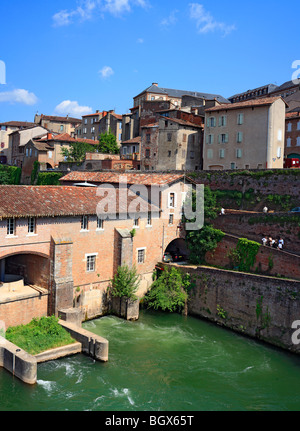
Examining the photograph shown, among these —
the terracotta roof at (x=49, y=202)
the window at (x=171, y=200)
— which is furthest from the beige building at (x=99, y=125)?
the terracotta roof at (x=49, y=202)

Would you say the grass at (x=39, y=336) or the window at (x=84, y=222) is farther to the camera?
the window at (x=84, y=222)

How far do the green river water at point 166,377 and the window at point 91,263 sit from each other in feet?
12.5

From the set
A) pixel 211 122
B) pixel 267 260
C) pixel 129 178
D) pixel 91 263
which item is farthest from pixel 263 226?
pixel 211 122

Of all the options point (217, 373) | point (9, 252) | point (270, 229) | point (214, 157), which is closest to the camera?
point (217, 373)

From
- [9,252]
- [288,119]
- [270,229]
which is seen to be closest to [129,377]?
[9,252]

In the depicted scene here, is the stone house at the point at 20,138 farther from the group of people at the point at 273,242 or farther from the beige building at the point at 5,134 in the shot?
the group of people at the point at 273,242

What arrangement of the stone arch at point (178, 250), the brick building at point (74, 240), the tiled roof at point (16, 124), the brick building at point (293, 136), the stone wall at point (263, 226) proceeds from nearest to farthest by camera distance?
1. the brick building at point (74, 240)
2. the stone wall at point (263, 226)
3. the stone arch at point (178, 250)
4. the brick building at point (293, 136)
5. the tiled roof at point (16, 124)

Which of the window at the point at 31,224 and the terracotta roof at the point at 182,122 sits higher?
the terracotta roof at the point at 182,122

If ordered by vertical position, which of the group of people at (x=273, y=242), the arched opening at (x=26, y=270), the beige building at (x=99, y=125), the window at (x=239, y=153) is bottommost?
the arched opening at (x=26, y=270)

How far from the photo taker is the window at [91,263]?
90.7 ft

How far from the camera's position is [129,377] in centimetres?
2047

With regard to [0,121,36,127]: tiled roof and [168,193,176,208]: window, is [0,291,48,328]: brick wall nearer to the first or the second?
[168,193,176,208]: window
